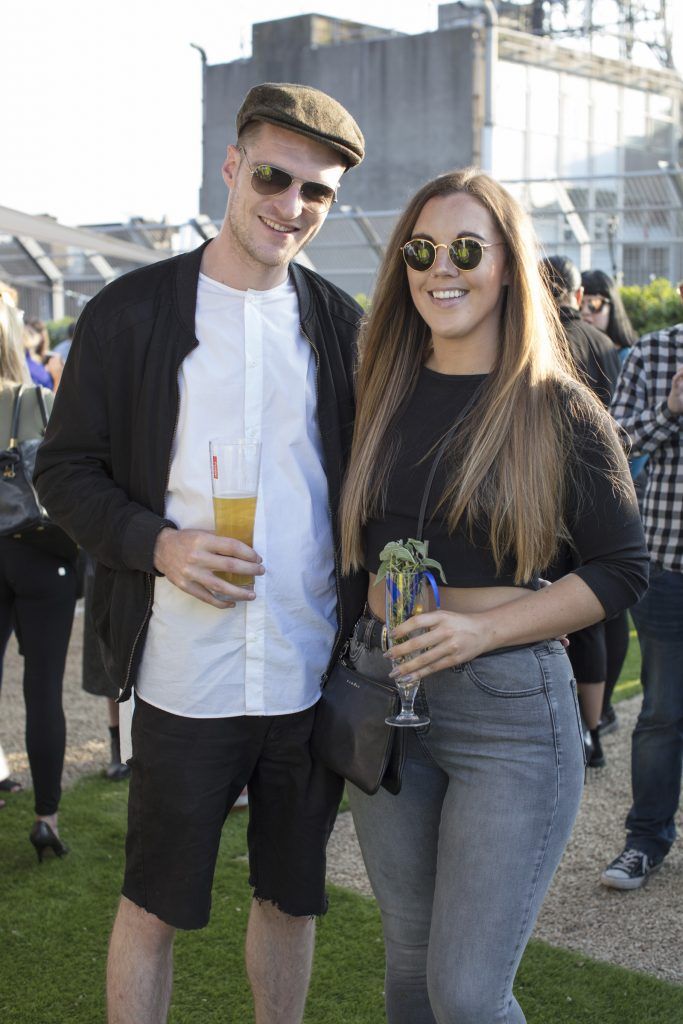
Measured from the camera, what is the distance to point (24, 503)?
436cm

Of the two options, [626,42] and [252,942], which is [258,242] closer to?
[252,942]

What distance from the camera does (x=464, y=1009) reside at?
2176 millimetres

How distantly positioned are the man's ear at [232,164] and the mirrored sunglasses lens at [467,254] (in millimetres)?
641

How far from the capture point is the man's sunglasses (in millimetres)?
2412

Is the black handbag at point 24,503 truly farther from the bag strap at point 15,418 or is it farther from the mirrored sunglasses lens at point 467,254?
the mirrored sunglasses lens at point 467,254

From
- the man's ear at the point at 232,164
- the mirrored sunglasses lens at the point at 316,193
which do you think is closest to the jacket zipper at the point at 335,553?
the mirrored sunglasses lens at the point at 316,193

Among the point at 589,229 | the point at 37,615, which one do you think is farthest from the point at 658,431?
the point at 589,229

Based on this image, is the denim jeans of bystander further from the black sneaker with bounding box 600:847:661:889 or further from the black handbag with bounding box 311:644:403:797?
the black handbag with bounding box 311:644:403:797

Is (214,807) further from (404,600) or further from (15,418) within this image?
(15,418)

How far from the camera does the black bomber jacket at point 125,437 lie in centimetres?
257

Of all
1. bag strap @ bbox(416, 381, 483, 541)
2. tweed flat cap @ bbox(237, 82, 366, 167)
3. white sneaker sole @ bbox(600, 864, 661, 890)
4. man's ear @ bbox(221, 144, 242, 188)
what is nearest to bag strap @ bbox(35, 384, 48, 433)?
man's ear @ bbox(221, 144, 242, 188)

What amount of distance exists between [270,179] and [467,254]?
1.71 ft

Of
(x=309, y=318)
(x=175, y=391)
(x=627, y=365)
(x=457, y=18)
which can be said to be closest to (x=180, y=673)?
(x=175, y=391)

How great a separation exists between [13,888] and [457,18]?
2864 centimetres
